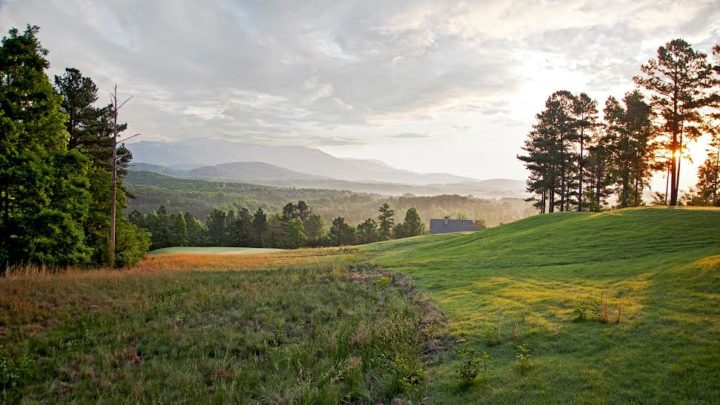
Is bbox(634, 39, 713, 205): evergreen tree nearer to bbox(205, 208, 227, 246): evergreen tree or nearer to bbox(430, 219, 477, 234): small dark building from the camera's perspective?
bbox(430, 219, 477, 234): small dark building

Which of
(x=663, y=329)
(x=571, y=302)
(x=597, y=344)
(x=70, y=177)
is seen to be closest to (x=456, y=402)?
(x=597, y=344)

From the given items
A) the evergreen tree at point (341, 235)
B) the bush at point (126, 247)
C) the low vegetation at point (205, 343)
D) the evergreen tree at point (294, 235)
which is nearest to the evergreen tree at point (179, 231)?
the evergreen tree at point (294, 235)

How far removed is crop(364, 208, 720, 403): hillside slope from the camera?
677 centimetres

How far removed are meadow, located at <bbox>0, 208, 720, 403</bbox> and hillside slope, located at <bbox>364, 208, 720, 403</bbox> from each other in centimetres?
4

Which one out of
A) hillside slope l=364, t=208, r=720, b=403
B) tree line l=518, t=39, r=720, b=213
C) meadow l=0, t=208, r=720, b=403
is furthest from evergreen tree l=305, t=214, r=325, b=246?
meadow l=0, t=208, r=720, b=403

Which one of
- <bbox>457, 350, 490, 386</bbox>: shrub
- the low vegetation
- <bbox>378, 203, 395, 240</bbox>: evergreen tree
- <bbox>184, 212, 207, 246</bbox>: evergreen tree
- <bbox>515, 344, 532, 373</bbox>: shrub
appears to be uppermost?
<bbox>515, 344, 532, 373</bbox>: shrub

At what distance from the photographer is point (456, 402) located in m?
6.91

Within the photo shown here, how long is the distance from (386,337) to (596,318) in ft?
18.9

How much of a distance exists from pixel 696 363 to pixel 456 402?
4.69 meters

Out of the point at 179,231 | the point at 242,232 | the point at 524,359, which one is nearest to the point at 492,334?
the point at 524,359

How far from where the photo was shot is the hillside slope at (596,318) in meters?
6.77

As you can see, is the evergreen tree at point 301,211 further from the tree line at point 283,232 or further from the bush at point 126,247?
the bush at point 126,247

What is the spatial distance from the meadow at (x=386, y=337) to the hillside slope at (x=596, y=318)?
44mm

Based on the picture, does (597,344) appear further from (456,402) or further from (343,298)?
(343,298)
